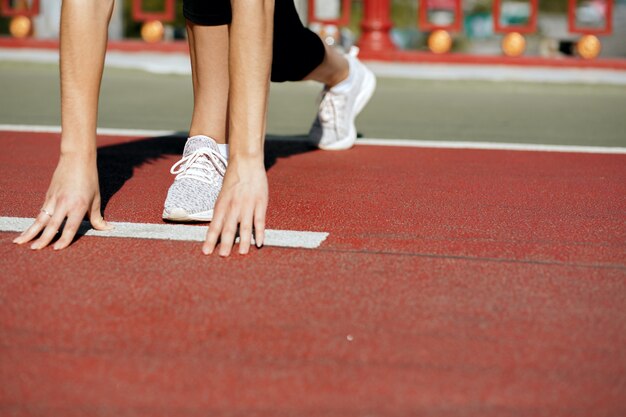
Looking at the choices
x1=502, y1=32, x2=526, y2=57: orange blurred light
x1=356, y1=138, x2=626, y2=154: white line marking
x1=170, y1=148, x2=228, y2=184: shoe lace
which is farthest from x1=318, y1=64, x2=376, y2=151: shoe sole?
x1=502, y1=32, x2=526, y2=57: orange blurred light

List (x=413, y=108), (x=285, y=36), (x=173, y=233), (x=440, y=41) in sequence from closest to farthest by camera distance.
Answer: (x=173, y=233) → (x=285, y=36) → (x=413, y=108) → (x=440, y=41)

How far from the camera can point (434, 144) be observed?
14.5 ft

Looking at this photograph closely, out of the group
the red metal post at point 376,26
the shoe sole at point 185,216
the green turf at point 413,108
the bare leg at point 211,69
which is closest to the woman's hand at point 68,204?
the shoe sole at point 185,216

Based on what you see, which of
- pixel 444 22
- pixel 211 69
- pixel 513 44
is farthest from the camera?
pixel 444 22

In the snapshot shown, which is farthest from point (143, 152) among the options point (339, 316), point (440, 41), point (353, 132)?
point (440, 41)

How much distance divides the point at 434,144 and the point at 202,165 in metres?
1.81

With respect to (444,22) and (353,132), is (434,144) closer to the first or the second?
(353,132)

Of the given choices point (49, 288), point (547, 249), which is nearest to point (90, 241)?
point (49, 288)

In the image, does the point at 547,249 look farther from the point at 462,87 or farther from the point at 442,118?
the point at 462,87

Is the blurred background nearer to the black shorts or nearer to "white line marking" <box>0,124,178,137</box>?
"white line marking" <box>0,124,178,137</box>

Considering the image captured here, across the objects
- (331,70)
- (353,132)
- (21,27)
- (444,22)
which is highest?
(331,70)

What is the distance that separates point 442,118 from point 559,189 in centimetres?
238

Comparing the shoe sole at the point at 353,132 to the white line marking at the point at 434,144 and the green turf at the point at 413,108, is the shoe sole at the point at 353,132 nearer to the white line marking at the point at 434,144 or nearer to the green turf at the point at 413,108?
the white line marking at the point at 434,144

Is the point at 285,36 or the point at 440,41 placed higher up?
the point at 285,36
